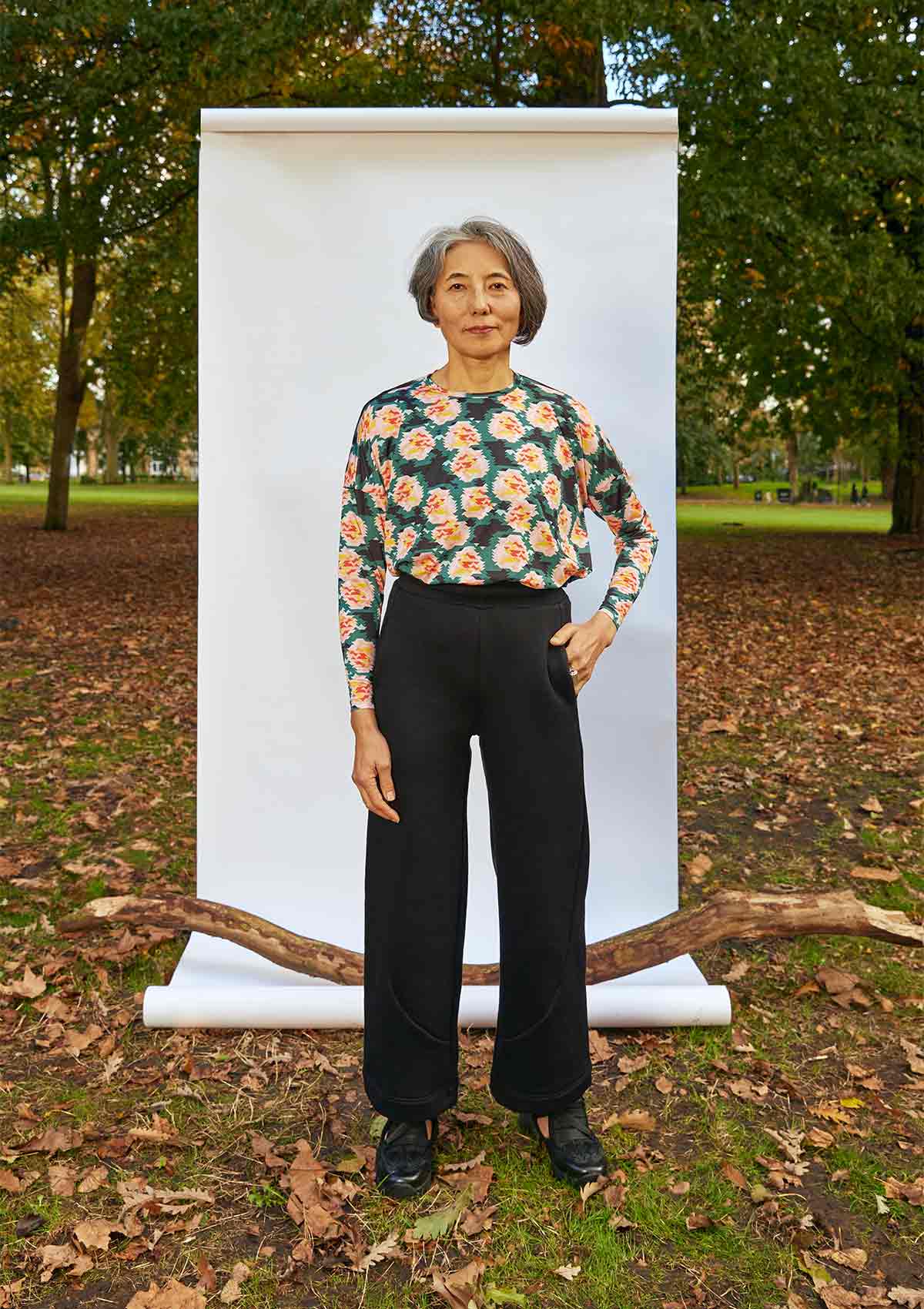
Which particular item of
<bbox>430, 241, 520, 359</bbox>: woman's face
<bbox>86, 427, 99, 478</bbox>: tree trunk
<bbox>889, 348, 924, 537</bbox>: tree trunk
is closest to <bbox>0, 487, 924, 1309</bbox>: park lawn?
<bbox>430, 241, 520, 359</bbox>: woman's face

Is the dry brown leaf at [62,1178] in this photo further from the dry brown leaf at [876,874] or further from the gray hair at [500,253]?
the dry brown leaf at [876,874]

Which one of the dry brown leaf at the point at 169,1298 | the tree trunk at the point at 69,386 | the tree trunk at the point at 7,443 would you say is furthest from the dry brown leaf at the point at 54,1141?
the tree trunk at the point at 7,443

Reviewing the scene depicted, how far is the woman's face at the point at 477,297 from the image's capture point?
271cm

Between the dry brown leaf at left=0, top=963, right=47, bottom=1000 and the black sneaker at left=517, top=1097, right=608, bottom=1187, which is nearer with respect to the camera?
the black sneaker at left=517, top=1097, right=608, bottom=1187

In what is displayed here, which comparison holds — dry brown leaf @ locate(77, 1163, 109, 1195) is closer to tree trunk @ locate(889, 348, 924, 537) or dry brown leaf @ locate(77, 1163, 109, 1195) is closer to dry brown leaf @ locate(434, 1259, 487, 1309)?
dry brown leaf @ locate(434, 1259, 487, 1309)

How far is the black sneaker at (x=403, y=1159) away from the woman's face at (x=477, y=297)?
6.18ft

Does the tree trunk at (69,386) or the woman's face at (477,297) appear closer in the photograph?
the woman's face at (477,297)

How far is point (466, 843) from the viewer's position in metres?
2.88

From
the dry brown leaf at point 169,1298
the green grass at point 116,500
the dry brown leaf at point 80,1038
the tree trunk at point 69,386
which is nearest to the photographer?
the dry brown leaf at point 169,1298

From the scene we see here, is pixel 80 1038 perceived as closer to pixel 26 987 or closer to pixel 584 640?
pixel 26 987

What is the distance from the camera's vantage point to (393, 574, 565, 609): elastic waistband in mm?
2680

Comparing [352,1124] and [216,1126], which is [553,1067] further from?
[216,1126]

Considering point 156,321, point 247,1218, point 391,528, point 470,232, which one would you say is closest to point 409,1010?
point 247,1218

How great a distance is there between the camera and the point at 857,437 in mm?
19156
